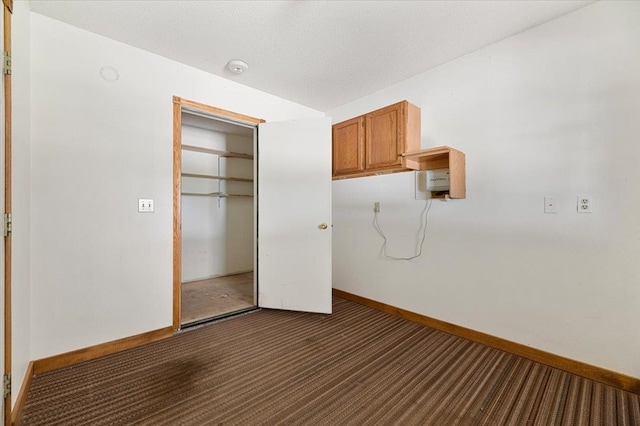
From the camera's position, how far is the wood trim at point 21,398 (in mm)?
1274

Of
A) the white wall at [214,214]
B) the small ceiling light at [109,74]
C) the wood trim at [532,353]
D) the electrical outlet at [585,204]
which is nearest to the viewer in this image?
the wood trim at [532,353]

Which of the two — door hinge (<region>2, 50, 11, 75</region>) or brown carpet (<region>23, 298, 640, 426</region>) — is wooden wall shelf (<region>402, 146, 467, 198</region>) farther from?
door hinge (<region>2, 50, 11, 75</region>)

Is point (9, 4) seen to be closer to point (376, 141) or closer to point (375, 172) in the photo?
point (376, 141)

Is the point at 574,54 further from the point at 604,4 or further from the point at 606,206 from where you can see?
the point at 606,206

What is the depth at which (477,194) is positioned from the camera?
7.13ft

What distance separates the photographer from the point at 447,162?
91.0 inches

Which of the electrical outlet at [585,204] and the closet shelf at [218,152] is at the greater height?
the closet shelf at [218,152]

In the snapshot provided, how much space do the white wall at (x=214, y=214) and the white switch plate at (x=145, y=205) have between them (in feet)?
5.89

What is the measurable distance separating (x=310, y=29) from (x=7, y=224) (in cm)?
221

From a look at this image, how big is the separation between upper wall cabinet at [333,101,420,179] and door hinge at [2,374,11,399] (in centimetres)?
287

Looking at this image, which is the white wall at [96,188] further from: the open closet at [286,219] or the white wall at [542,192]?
the white wall at [542,192]

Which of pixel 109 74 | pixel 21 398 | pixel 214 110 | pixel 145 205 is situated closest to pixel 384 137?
pixel 214 110

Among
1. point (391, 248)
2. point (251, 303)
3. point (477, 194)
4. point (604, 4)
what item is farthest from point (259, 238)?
point (604, 4)

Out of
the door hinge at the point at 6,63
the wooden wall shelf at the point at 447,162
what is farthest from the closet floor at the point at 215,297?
the wooden wall shelf at the point at 447,162
